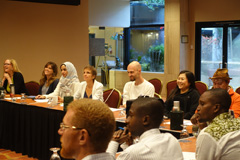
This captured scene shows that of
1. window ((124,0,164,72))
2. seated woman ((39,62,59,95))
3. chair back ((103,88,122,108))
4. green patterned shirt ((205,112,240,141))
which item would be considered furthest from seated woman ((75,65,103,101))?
window ((124,0,164,72))

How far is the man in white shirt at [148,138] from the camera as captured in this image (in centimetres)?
200

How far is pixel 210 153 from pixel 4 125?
4.47m

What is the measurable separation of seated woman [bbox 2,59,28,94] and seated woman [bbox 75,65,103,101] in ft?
5.39

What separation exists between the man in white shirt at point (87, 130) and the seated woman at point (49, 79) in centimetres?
509

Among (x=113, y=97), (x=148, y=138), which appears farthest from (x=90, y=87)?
(x=148, y=138)

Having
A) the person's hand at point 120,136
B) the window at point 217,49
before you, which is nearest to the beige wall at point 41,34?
the window at point 217,49

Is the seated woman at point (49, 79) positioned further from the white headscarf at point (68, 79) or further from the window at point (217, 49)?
the window at point (217, 49)

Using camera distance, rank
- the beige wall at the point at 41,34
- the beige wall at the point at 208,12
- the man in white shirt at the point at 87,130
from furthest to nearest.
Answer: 1. the beige wall at the point at 208,12
2. the beige wall at the point at 41,34
3. the man in white shirt at the point at 87,130

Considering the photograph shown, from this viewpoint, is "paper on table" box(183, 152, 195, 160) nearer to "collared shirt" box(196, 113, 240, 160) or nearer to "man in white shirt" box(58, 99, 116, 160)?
"collared shirt" box(196, 113, 240, 160)

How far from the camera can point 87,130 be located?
1479mm

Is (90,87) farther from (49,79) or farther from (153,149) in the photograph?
(153,149)

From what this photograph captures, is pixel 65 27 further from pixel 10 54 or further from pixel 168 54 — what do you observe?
pixel 168 54

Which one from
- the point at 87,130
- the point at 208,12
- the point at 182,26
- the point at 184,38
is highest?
the point at 208,12

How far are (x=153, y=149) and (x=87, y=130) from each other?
632 mm
